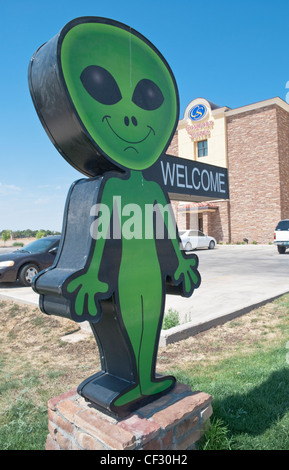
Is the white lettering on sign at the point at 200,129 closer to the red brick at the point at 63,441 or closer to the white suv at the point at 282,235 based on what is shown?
the white suv at the point at 282,235

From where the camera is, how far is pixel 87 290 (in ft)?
6.56

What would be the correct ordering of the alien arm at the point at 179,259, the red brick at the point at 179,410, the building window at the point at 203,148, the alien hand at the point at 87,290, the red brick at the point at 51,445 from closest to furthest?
the alien hand at the point at 87,290 < the red brick at the point at 179,410 < the red brick at the point at 51,445 < the alien arm at the point at 179,259 < the building window at the point at 203,148

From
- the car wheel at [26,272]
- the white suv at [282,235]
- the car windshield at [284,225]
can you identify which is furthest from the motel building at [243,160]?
the car wheel at [26,272]

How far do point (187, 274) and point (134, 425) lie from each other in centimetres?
112

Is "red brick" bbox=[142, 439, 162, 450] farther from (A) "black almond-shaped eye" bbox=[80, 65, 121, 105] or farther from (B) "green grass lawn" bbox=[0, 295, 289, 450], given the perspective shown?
(A) "black almond-shaped eye" bbox=[80, 65, 121, 105]

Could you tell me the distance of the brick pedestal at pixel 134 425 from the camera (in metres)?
2.02

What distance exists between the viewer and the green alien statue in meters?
2.07

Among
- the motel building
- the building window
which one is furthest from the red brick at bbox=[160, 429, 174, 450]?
the building window

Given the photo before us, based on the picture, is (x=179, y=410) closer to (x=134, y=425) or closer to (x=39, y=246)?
(x=134, y=425)

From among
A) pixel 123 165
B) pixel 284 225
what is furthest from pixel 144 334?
pixel 284 225

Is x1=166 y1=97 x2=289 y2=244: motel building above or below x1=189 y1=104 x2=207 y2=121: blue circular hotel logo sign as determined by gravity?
below

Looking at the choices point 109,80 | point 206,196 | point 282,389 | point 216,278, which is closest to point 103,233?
point 109,80
